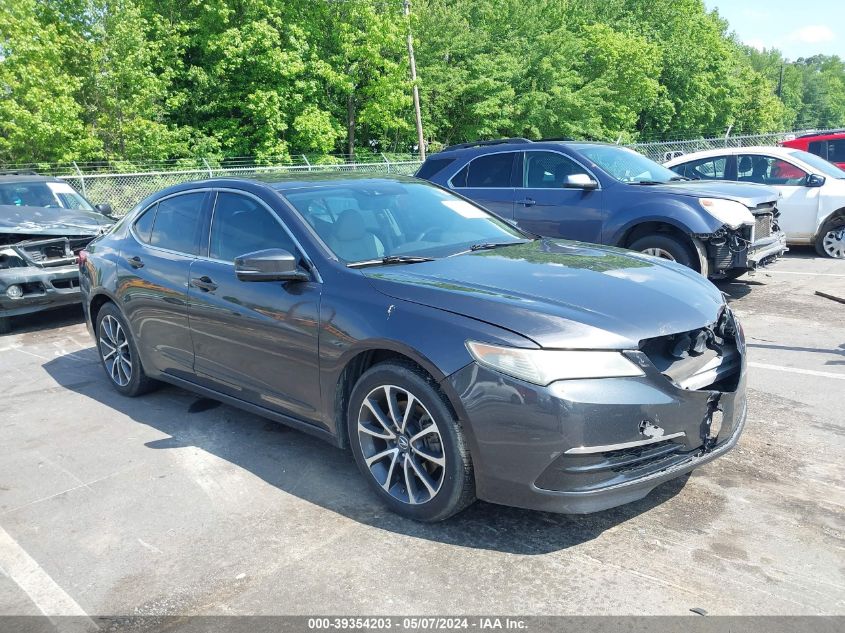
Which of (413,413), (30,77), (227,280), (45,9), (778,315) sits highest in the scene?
(45,9)

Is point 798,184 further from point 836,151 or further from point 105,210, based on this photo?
point 105,210

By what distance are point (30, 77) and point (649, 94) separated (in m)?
36.3

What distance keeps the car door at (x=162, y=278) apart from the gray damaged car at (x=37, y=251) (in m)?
3.37

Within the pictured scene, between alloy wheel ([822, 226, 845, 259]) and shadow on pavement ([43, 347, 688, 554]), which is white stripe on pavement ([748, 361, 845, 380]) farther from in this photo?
alloy wheel ([822, 226, 845, 259])

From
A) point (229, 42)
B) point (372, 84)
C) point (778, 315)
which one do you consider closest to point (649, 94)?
point (372, 84)

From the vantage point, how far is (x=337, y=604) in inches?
114

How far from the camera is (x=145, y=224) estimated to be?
5469 mm

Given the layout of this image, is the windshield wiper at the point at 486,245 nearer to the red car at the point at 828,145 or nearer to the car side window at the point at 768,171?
the car side window at the point at 768,171

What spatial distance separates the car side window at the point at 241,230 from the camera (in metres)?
4.24

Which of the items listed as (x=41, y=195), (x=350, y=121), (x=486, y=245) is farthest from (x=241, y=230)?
(x=350, y=121)

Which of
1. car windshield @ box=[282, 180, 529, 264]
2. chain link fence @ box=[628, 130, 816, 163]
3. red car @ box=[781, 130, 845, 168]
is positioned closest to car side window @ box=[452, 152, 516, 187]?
car windshield @ box=[282, 180, 529, 264]

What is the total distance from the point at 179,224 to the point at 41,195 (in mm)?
6114

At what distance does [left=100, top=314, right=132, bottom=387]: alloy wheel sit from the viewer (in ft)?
18.6

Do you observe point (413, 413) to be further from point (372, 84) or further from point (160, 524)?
point (372, 84)
